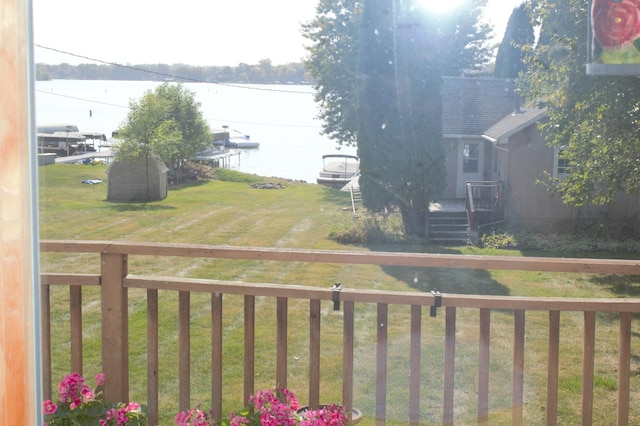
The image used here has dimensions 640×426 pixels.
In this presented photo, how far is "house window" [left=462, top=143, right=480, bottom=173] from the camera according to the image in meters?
9.38

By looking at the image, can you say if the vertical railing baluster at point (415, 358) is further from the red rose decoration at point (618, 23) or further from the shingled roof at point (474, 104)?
the shingled roof at point (474, 104)

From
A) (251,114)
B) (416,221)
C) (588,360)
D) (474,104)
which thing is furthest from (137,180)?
(474,104)

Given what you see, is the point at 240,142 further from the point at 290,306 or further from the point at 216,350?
the point at 216,350

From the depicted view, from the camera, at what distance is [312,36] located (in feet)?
36.4

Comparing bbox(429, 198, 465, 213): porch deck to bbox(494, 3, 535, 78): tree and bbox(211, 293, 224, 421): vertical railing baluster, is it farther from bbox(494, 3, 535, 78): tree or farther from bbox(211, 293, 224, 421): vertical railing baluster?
bbox(211, 293, 224, 421): vertical railing baluster

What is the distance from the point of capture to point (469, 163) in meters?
9.39

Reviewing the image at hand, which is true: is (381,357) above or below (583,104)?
below

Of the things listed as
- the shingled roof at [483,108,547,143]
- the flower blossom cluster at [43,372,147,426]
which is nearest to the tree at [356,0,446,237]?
the shingled roof at [483,108,547,143]

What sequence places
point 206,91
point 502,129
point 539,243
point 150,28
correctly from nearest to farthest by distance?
point 150,28 < point 206,91 < point 539,243 < point 502,129

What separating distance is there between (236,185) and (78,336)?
4139 mm

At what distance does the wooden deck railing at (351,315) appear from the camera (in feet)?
4.57

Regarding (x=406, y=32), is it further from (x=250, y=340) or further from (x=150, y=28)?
(x=250, y=340)

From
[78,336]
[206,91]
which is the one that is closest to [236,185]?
[206,91]

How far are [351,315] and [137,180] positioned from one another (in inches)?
134
